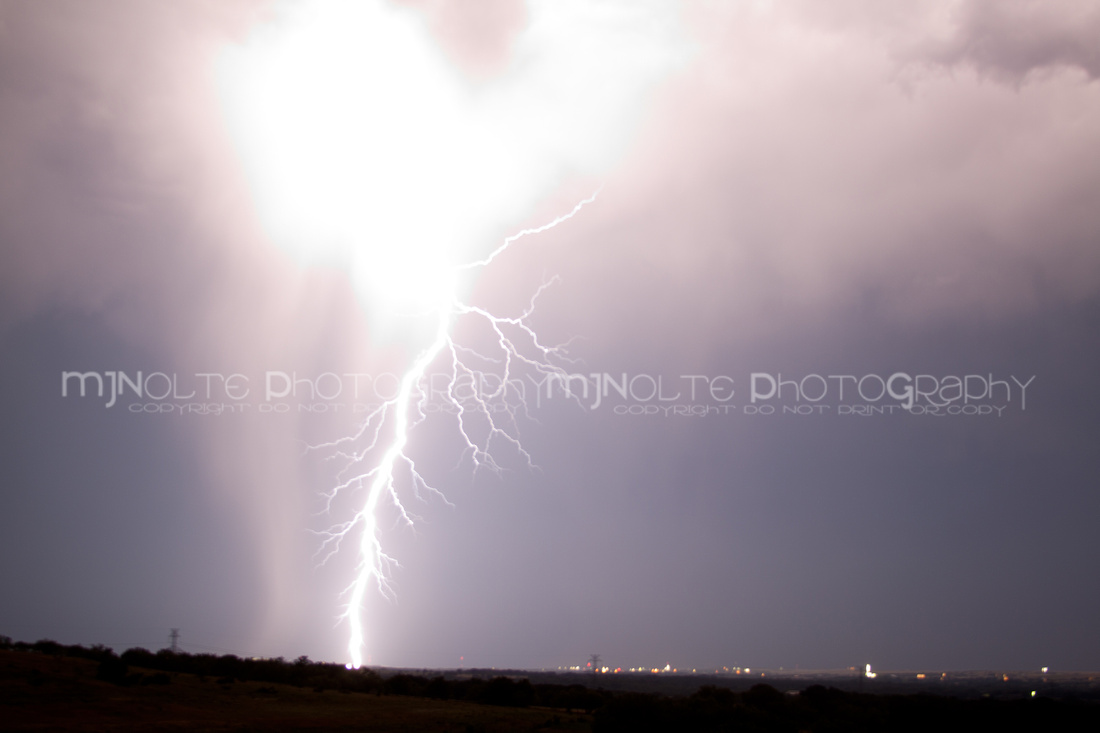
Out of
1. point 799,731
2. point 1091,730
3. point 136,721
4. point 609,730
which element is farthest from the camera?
point 1091,730

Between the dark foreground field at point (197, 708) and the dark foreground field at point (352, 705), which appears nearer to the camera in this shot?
the dark foreground field at point (197, 708)

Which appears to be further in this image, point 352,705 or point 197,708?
point 352,705

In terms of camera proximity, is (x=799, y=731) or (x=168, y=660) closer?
(x=799, y=731)

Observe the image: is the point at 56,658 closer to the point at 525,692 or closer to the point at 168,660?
the point at 168,660

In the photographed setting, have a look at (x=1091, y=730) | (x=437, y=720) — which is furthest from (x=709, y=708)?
(x=1091, y=730)

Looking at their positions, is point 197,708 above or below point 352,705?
above

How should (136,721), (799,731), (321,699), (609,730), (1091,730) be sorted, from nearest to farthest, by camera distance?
(136,721) < (609,730) < (321,699) < (799,731) < (1091,730)

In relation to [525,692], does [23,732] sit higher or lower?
higher

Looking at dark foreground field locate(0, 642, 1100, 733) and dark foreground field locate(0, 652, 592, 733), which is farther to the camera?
dark foreground field locate(0, 642, 1100, 733)
